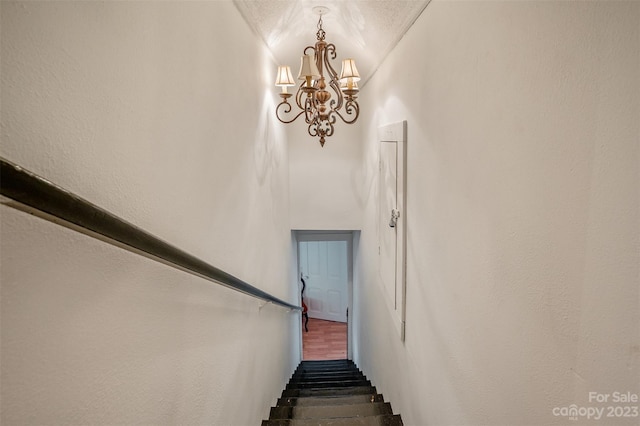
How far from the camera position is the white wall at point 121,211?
606 mm

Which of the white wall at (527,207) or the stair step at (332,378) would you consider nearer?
the white wall at (527,207)

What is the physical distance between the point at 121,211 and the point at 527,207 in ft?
3.42

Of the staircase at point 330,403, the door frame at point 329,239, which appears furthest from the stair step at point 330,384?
the door frame at point 329,239

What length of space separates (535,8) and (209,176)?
1.22m

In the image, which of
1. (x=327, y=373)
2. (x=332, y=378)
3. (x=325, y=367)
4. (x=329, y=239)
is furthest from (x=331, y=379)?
(x=329, y=239)

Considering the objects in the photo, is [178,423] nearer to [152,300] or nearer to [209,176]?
[152,300]

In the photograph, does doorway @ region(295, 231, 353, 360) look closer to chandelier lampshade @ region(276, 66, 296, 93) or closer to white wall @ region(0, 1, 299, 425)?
chandelier lampshade @ region(276, 66, 296, 93)

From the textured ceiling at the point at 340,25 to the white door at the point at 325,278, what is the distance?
3.64 metres

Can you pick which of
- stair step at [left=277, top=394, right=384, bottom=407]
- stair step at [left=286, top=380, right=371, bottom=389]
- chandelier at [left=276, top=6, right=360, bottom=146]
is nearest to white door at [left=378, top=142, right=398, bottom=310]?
chandelier at [left=276, top=6, right=360, bottom=146]

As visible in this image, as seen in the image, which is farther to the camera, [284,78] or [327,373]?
[327,373]

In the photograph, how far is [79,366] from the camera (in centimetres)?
73

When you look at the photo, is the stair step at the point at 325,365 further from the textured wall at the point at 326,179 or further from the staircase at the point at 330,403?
the textured wall at the point at 326,179

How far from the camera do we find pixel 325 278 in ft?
23.0

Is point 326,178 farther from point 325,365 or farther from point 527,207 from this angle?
point 527,207
